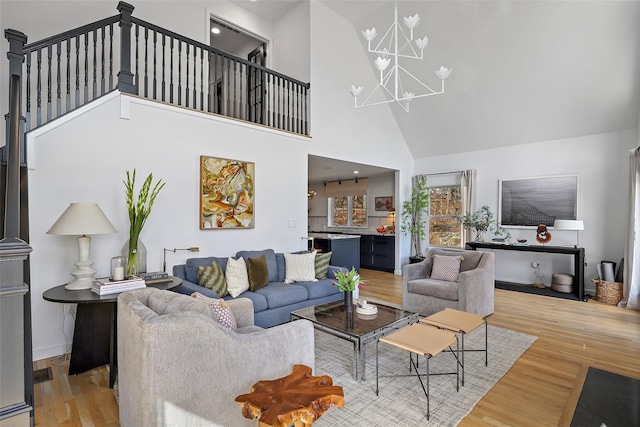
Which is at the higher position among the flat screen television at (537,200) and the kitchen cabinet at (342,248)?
the flat screen television at (537,200)

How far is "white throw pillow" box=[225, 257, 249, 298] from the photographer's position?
11.9ft

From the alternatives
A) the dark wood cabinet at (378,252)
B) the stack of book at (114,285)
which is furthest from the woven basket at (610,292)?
the stack of book at (114,285)

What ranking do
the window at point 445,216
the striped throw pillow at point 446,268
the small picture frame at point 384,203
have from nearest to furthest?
the striped throw pillow at point 446,268 → the window at point 445,216 → the small picture frame at point 384,203

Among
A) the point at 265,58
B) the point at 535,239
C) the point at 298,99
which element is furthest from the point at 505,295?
the point at 265,58

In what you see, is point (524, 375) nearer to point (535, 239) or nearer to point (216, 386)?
point (216, 386)

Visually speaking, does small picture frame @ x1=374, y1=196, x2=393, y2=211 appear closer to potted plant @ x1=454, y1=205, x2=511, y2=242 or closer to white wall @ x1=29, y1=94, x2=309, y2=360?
potted plant @ x1=454, y1=205, x2=511, y2=242

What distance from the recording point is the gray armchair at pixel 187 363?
5.00ft

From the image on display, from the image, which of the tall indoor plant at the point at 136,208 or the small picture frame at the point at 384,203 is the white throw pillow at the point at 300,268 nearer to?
the tall indoor plant at the point at 136,208

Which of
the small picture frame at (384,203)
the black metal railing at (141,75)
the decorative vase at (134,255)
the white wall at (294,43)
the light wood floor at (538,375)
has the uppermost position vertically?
the white wall at (294,43)

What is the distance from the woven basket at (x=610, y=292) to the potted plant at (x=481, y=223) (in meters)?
1.64

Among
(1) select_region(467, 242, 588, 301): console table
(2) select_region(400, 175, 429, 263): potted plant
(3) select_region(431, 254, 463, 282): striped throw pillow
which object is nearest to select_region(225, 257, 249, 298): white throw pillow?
(3) select_region(431, 254, 463, 282): striped throw pillow

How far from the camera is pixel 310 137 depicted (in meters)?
5.34

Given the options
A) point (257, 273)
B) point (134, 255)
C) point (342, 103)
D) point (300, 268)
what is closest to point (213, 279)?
point (257, 273)

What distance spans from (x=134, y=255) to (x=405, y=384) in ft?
9.08
